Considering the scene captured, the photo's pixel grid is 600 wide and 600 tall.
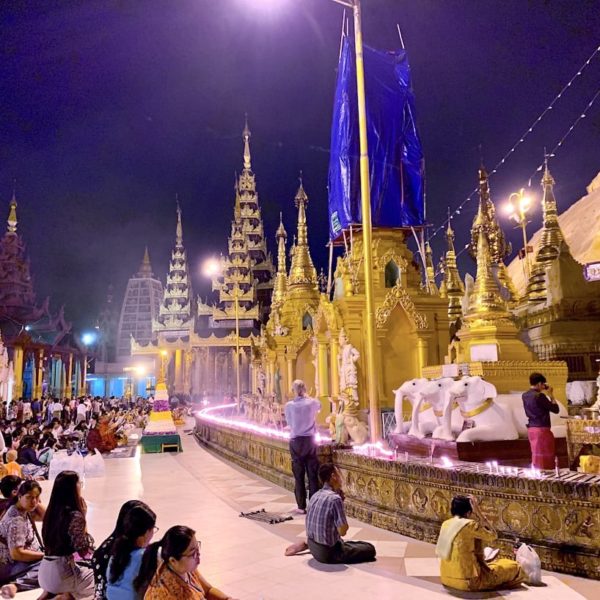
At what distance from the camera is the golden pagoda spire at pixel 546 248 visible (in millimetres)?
19469

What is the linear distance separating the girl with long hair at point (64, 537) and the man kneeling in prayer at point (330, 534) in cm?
220

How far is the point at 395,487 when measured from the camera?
731cm

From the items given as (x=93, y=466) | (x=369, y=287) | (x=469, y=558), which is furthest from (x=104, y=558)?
(x=93, y=466)

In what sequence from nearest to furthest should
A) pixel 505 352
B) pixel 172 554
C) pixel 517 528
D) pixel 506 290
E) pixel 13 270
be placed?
pixel 172 554
pixel 517 528
pixel 505 352
pixel 506 290
pixel 13 270

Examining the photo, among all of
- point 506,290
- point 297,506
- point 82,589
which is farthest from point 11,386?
point 82,589

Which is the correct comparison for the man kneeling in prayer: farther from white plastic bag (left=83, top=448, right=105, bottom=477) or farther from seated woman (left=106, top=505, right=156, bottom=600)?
white plastic bag (left=83, top=448, right=105, bottom=477)

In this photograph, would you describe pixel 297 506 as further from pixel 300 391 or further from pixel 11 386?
pixel 11 386

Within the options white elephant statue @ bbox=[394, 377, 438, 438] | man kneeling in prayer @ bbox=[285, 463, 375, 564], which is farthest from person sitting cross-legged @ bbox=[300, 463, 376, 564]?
white elephant statue @ bbox=[394, 377, 438, 438]

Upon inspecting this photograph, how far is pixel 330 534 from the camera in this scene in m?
5.84

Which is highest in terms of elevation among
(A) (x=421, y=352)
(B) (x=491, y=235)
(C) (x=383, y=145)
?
(C) (x=383, y=145)

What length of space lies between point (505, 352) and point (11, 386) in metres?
30.4

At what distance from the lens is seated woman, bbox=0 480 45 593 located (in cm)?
549

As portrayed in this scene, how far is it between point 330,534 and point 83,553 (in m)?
2.36

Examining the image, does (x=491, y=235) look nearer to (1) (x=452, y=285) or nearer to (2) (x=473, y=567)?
(1) (x=452, y=285)
